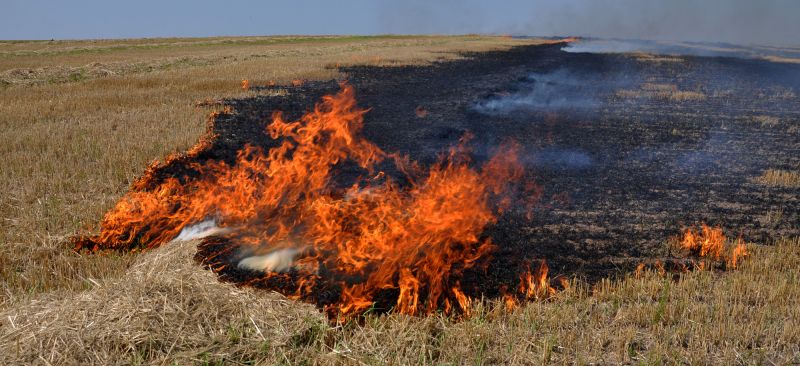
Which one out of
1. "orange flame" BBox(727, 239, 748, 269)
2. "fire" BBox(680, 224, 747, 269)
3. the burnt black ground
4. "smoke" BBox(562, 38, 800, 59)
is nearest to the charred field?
the burnt black ground

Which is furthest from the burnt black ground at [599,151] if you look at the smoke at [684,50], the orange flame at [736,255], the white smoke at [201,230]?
the smoke at [684,50]

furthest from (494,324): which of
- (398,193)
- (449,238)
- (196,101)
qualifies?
(196,101)

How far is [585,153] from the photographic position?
38.1 ft

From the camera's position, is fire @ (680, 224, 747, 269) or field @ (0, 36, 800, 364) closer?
field @ (0, 36, 800, 364)

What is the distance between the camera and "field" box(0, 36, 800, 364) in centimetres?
412

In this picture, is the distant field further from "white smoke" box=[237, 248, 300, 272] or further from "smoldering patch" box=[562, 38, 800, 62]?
"smoldering patch" box=[562, 38, 800, 62]

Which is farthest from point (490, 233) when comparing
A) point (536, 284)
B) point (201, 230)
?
point (201, 230)

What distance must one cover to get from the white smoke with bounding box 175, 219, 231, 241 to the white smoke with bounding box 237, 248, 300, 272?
2.70ft

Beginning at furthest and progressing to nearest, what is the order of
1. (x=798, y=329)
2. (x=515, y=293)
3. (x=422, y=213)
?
(x=422, y=213)
(x=515, y=293)
(x=798, y=329)

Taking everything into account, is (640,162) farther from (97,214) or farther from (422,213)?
(97,214)

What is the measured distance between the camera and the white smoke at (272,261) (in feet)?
18.1

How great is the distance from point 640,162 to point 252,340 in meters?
8.99

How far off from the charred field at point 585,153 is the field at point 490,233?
6 cm

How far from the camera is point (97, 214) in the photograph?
706cm
